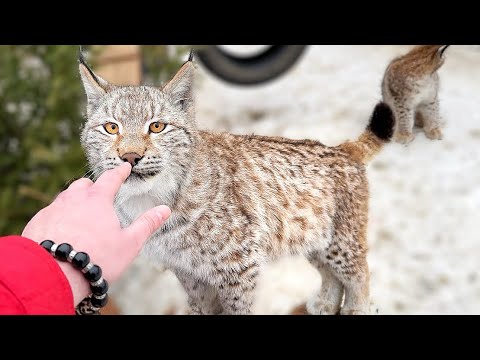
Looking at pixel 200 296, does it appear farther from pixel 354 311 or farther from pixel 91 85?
pixel 91 85

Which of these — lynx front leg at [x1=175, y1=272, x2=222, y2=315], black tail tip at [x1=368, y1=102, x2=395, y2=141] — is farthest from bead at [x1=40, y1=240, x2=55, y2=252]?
black tail tip at [x1=368, y1=102, x2=395, y2=141]

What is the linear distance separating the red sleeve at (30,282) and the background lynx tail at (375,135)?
76 centimetres

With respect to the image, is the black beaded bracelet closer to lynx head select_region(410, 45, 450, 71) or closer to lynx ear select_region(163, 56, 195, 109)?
lynx ear select_region(163, 56, 195, 109)

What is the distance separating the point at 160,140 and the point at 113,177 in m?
0.17

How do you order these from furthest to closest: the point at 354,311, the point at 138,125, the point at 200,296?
1. the point at 200,296
2. the point at 354,311
3. the point at 138,125

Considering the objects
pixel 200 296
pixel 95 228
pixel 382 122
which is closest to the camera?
pixel 95 228

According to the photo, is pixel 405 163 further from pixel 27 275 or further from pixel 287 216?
pixel 27 275

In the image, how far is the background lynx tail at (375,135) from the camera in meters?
1.58

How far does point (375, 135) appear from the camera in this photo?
160cm

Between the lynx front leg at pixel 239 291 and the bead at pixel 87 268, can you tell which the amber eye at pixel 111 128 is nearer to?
the bead at pixel 87 268

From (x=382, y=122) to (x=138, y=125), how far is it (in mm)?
557

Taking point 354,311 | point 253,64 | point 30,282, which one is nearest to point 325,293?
point 354,311
